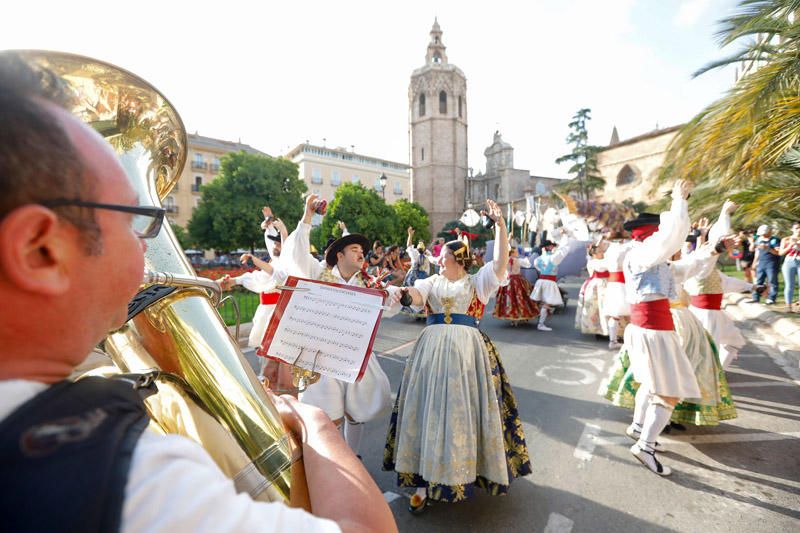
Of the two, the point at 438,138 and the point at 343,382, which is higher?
the point at 438,138

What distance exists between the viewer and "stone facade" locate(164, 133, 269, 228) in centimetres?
4134

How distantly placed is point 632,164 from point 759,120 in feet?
129

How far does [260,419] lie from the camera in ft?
3.52

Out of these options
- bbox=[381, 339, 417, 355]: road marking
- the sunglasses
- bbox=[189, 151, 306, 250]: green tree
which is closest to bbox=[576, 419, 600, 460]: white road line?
bbox=[381, 339, 417, 355]: road marking

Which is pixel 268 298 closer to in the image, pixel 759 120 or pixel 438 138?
pixel 759 120

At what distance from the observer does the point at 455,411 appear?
275 centimetres

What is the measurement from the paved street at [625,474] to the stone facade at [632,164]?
36505mm

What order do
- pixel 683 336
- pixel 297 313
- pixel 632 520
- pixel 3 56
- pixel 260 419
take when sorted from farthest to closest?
pixel 683 336 → pixel 632 520 → pixel 297 313 → pixel 260 419 → pixel 3 56

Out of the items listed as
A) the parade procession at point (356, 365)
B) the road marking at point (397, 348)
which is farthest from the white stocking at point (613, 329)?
the road marking at point (397, 348)

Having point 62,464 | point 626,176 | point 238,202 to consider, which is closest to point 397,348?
point 62,464

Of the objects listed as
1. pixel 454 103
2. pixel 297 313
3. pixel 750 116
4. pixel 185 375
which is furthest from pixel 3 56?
pixel 454 103

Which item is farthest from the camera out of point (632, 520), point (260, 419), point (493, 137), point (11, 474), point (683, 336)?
point (493, 137)

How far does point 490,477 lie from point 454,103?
55.4m

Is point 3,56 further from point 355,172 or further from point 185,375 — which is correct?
point 355,172
